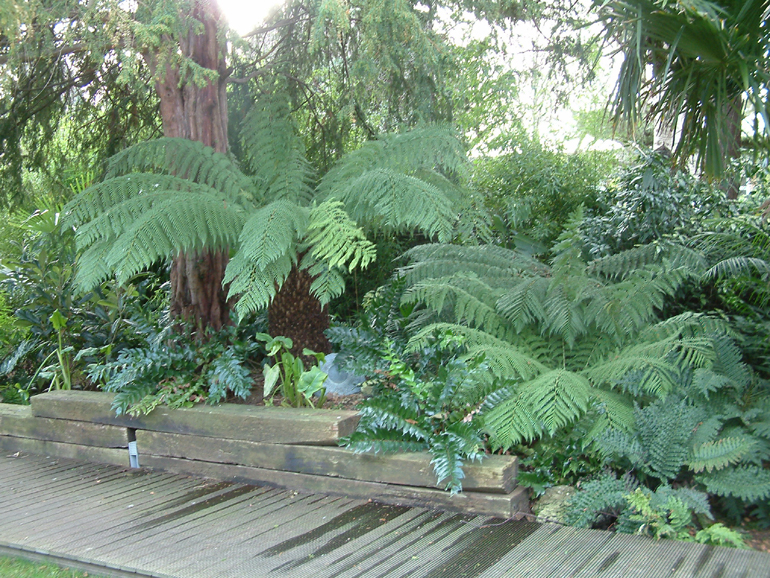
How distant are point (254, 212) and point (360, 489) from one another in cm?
176

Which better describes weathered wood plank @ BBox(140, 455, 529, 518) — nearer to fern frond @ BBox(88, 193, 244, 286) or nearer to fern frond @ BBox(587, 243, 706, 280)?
fern frond @ BBox(88, 193, 244, 286)

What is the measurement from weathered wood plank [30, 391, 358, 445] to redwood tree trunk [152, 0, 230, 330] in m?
0.92

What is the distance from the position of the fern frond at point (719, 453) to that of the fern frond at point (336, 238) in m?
1.79

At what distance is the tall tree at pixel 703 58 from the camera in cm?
336

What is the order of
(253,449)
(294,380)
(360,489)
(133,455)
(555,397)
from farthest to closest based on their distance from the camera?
(133,455) → (294,380) → (253,449) → (360,489) → (555,397)

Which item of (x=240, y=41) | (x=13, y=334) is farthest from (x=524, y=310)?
(x=13, y=334)

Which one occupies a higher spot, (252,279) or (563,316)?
(252,279)

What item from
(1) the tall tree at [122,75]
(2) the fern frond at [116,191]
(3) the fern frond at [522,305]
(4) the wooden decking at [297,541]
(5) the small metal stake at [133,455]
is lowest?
(4) the wooden decking at [297,541]

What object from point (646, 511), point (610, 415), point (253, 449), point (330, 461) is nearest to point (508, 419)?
point (610, 415)

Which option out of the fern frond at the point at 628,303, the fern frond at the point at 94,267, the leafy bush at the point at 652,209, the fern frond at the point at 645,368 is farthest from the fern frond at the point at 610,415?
the fern frond at the point at 94,267

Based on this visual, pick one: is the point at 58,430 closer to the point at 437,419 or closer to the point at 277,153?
the point at 277,153

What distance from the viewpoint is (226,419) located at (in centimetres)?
369

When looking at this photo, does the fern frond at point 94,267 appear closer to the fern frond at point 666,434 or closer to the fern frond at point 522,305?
the fern frond at point 522,305

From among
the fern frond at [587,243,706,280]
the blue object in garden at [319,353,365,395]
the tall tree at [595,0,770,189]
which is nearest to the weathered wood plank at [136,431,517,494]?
the blue object in garden at [319,353,365,395]
